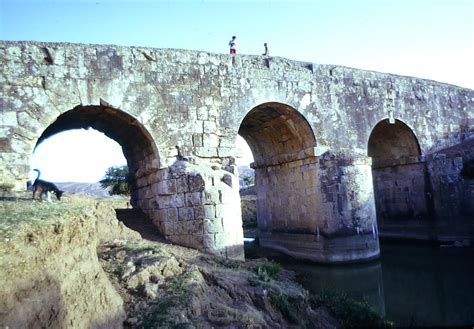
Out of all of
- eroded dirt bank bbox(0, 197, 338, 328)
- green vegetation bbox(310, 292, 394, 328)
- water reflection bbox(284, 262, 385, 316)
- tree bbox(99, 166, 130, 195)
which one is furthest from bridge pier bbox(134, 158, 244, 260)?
tree bbox(99, 166, 130, 195)

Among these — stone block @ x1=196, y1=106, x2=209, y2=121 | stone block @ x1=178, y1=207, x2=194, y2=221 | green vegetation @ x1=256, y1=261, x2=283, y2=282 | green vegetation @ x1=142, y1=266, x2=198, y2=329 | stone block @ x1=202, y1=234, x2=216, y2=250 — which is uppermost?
stone block @ x1=196, y1=106, x2=209, y2=121

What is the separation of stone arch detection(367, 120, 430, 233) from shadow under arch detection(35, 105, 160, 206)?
723cm

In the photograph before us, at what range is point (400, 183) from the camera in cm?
1341

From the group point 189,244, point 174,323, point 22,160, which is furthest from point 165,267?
point 22,160

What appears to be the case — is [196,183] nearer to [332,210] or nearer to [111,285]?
[332,210]

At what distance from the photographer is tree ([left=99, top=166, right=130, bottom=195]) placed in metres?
21.9

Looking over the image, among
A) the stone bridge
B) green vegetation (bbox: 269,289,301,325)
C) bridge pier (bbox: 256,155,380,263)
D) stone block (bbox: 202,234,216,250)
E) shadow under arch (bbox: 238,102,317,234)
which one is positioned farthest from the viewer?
shadow under arch (bbox: 238,102,317,234)

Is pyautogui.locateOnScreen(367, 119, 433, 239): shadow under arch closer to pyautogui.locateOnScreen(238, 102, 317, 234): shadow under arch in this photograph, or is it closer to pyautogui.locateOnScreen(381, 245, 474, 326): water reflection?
pyautogui.locateOnScreen(381, 245, 474, 326): water reflection

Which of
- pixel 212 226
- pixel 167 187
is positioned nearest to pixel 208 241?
pixel 212 226

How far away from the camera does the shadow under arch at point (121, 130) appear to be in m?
8.36

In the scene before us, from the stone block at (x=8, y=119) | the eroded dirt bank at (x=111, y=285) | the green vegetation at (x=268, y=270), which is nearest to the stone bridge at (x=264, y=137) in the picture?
the stone block at (x=8, y=119)

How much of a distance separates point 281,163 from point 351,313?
6104mm

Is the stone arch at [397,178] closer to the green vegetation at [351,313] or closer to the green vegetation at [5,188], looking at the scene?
the green vegetation at [351,313]

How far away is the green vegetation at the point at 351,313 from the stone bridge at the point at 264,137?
2.33 m
